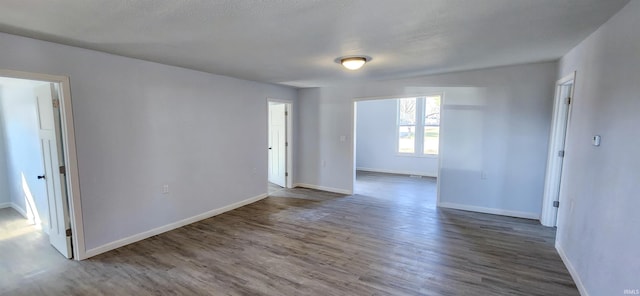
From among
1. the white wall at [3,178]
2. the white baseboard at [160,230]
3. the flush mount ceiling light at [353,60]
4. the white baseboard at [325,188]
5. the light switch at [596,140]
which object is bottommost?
the white baseboard at [160,230]

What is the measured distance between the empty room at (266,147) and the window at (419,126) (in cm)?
299

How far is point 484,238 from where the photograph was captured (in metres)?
3.58

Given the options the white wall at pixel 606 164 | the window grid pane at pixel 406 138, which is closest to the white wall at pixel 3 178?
the white wall at pixel 606 164

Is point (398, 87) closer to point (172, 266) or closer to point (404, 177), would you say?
point (404, 177)

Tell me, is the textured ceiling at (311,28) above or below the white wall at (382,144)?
above

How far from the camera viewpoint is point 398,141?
323 inches

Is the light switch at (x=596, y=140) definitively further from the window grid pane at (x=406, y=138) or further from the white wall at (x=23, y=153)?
the white wall at (x=23, y=153)

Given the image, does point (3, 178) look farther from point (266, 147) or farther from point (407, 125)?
point (407, 125)

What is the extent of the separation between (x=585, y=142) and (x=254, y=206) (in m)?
4.53

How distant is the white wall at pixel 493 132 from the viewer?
4.07 metres

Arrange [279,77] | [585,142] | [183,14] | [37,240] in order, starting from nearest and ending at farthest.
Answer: [183,14] < [585,142] < [37,240] < [279,77]

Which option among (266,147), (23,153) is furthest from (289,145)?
(23,153)

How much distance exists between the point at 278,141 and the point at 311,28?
14.2 feet

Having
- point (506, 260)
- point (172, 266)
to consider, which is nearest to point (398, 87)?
point (506, 260)
